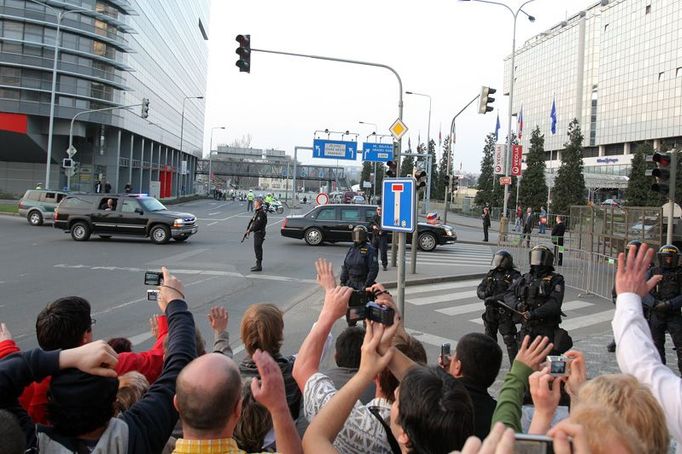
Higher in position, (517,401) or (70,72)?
(70,72)

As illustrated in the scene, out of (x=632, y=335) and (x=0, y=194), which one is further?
(x=0, y=194)

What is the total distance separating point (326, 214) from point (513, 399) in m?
21.2

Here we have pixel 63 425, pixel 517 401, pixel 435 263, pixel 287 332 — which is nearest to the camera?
pixel 63 425

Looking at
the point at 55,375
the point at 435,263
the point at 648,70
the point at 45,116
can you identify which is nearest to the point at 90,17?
the point at 45,116

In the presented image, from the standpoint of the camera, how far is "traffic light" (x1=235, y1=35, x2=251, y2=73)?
16641mm

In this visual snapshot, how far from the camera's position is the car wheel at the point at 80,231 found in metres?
21.6

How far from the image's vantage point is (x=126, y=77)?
62.7m

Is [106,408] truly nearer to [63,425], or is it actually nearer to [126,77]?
[63,425]

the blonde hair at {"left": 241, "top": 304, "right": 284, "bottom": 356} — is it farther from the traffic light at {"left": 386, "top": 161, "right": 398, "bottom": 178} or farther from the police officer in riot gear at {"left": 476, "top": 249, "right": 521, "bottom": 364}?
the traffic light at {"left": 386, "top": 161, "right": 398, "bottom": 178}

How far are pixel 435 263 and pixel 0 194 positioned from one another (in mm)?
47821

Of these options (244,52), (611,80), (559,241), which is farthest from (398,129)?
(611,80)

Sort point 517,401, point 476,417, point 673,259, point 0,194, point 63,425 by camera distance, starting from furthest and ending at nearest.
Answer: point 0,194, point 673,259, point 476,417, point 517,401, point 63,425

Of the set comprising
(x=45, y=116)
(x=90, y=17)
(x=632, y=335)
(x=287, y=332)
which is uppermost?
(x=90, y=17)

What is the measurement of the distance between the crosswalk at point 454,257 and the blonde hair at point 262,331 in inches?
584
